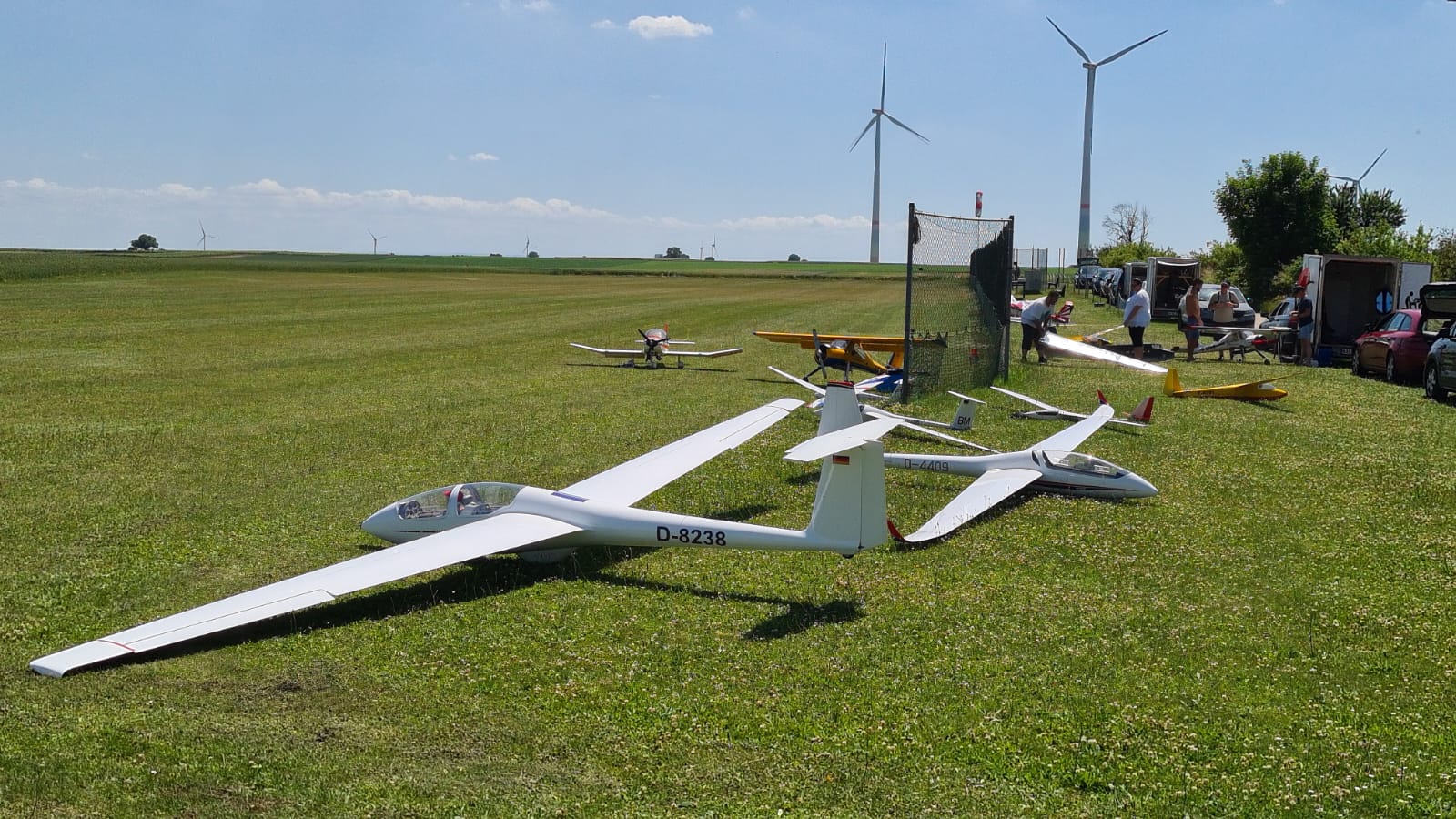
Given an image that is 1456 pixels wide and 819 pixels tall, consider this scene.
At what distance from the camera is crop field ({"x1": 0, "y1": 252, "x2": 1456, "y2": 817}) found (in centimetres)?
555

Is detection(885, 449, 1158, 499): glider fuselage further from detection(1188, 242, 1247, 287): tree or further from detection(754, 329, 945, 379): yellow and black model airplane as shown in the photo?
detection(1188, 242, 1247, 287): tree

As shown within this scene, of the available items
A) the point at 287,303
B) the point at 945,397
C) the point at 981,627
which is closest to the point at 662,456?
the point at 981,627

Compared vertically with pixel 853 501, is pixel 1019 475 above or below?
below

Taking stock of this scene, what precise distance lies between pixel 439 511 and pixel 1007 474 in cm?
635

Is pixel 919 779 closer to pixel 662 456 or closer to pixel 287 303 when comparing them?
pixel 662 456

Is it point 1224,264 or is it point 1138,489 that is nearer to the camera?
point 1138,489

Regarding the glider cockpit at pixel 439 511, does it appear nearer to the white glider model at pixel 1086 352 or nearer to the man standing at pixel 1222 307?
the white glider model at pixel 1086 352

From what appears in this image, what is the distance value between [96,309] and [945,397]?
33.2 metres

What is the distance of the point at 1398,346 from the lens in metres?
23.1

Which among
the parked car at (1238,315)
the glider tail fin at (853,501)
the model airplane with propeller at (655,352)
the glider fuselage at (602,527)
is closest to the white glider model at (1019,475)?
the glider tail fin at (853,501)

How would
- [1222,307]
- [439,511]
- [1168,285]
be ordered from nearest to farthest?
[439,511]
[1222,307]
[1168,285]

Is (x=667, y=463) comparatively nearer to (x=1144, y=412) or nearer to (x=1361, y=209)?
(x=1144, y=412)

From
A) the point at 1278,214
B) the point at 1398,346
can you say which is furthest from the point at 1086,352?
the point at 1278,214

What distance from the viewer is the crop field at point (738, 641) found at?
18.2 feet
